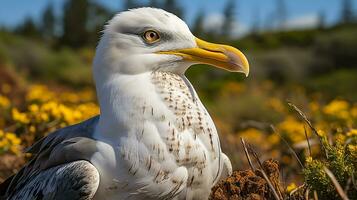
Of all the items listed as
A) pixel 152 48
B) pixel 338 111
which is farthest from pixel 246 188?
pixel 338 111

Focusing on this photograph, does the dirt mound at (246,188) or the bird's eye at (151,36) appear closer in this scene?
the dirt mound at (246,188)

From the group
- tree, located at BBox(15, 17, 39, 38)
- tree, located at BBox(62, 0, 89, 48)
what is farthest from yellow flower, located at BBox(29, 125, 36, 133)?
tree, located at BBox(15, 17, 39, 38)

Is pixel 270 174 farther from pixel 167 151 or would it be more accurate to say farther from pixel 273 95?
pixel 273 95

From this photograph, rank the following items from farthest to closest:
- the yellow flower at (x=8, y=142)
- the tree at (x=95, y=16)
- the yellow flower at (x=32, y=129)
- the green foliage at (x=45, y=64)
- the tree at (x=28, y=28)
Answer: the tree at (x=28, y=28) < the tree at (x=95, y=16) < the green foliage at (x=45, y=64) < the yellow flower at (x=32, y=129) < the yellow flower at (x=8, y=142)

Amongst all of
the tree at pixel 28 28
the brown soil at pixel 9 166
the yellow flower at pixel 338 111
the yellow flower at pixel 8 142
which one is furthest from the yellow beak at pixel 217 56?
the tree at pixel 28 28

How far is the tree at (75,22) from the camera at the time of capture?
3547 centimetres

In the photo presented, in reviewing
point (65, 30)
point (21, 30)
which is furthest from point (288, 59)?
point (21, 30)

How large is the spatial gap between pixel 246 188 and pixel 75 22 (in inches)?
1352

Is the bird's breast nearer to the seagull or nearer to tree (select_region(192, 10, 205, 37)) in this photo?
the seagull

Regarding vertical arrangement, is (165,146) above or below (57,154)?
above

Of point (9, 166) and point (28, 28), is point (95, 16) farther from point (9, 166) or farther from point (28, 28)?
point (9, 166)

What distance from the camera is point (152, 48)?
9.54 ft

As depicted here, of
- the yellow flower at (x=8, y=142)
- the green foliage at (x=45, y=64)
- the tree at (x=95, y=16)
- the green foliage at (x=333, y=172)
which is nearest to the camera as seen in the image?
the green foliage at (x=333, y=172)

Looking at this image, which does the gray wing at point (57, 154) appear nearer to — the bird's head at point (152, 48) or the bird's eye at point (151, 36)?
the bird's head at point (152, 48)
